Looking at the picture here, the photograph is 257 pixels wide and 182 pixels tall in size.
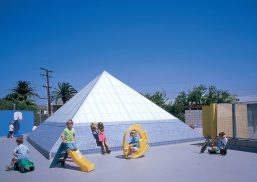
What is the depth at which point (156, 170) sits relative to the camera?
8.55 m

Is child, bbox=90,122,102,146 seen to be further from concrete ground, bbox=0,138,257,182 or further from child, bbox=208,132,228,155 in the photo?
child, bbox=208,132,228,155

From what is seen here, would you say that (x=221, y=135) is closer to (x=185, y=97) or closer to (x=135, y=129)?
(x=135, y=129)

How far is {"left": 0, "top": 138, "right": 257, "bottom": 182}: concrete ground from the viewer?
24.8ft

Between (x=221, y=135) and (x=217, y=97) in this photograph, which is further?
(x=217, y=97)

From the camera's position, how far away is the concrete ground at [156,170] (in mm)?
7562

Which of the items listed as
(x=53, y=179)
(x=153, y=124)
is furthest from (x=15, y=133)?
(x=53, y=179)

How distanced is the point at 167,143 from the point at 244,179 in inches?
322

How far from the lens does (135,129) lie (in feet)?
39.2

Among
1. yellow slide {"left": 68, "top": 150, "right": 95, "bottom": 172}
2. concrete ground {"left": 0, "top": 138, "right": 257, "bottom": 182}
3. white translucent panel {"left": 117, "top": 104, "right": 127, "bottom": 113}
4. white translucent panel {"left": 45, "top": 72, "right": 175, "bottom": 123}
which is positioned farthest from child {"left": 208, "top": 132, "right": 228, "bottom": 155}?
white translucent panel {"left": 117, "top": 104, "right": 127, "bottom": 113}

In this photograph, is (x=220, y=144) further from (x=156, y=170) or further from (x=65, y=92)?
(x=65, y=92)

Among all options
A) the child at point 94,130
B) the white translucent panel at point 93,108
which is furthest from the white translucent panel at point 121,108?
the child at point 94,130

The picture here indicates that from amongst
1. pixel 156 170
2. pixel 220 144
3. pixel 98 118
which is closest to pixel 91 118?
pixel 98 118

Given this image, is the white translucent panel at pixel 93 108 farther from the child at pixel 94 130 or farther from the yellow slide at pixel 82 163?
the yellow slide at pixel 82 163

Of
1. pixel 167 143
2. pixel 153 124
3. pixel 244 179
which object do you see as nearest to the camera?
pixel 244 179
